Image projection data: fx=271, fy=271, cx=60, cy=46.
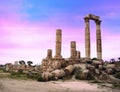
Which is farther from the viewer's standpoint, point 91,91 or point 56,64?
point 56,64

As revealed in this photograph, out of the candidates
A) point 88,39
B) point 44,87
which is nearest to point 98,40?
point 88,39

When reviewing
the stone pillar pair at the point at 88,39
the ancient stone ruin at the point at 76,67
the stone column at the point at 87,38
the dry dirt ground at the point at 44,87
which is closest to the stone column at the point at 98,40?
the stone pillar pair at the point at 88,39

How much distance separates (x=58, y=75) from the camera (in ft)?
104

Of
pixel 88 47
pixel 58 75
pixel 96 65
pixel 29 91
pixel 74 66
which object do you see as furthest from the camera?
pixel 88 47

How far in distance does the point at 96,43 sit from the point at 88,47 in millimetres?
2974

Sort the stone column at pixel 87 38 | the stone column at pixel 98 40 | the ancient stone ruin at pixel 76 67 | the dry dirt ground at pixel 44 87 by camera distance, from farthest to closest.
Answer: the stone column at pixel 98 40 → the stone column at pixel 87 38 → the ancient stone ruin at pixel 76 67 → the dry dirt ground at pixel 44 87

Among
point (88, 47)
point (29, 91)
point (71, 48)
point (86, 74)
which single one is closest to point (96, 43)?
point (88, 47)

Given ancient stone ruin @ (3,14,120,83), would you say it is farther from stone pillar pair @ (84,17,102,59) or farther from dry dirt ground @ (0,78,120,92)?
dry dirt ground @ (0,78,120,92)

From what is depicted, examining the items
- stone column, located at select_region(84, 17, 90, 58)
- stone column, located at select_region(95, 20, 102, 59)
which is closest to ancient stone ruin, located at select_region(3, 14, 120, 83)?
stone column, located at select_region(84, 17, 90, 58)

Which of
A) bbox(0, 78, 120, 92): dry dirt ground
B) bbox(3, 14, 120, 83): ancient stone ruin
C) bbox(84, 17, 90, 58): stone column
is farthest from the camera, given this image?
bbox(84, 17, 90, 58): stone column

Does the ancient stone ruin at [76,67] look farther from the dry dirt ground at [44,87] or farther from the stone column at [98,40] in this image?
the dry dirt ground at [44,87]

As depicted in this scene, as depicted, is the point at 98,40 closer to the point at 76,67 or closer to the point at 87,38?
the point at 87,38

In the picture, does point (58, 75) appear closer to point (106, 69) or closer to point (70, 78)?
point (70, 78)

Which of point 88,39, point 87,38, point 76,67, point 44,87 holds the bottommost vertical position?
point 44,87
